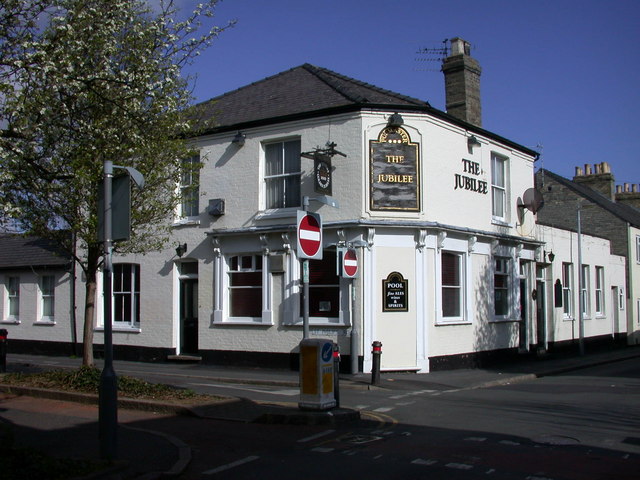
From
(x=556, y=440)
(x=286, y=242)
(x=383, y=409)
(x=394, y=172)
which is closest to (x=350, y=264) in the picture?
(x=286, y=242)

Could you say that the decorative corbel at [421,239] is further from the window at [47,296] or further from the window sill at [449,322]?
the window at [47,296]

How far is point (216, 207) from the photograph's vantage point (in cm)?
1975

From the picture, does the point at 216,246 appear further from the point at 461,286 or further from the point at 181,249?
the point at 461,286

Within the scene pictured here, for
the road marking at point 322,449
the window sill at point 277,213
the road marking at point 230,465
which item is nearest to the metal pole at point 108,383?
the road marking at point 230,465

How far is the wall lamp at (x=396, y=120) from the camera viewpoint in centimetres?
1786

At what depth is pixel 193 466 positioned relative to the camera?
8078 mm

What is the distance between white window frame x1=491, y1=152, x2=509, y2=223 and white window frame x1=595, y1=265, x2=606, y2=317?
10.1 metres

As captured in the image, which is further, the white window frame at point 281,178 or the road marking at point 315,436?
the white window frame at point 281,178

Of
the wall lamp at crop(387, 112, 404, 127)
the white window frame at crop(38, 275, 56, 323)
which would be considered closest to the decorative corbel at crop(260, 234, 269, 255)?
the wall lamp at crop(387, 112, 404, 127)

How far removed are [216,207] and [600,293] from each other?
19.0 meters

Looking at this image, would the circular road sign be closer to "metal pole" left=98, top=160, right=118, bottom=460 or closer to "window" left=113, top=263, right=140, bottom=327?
"window" left=113, top=263, right=140, bottom=327

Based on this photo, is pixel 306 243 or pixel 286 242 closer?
pixel 306 243

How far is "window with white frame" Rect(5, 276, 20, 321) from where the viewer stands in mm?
25969

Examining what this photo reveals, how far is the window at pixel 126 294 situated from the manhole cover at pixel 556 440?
15.1m
